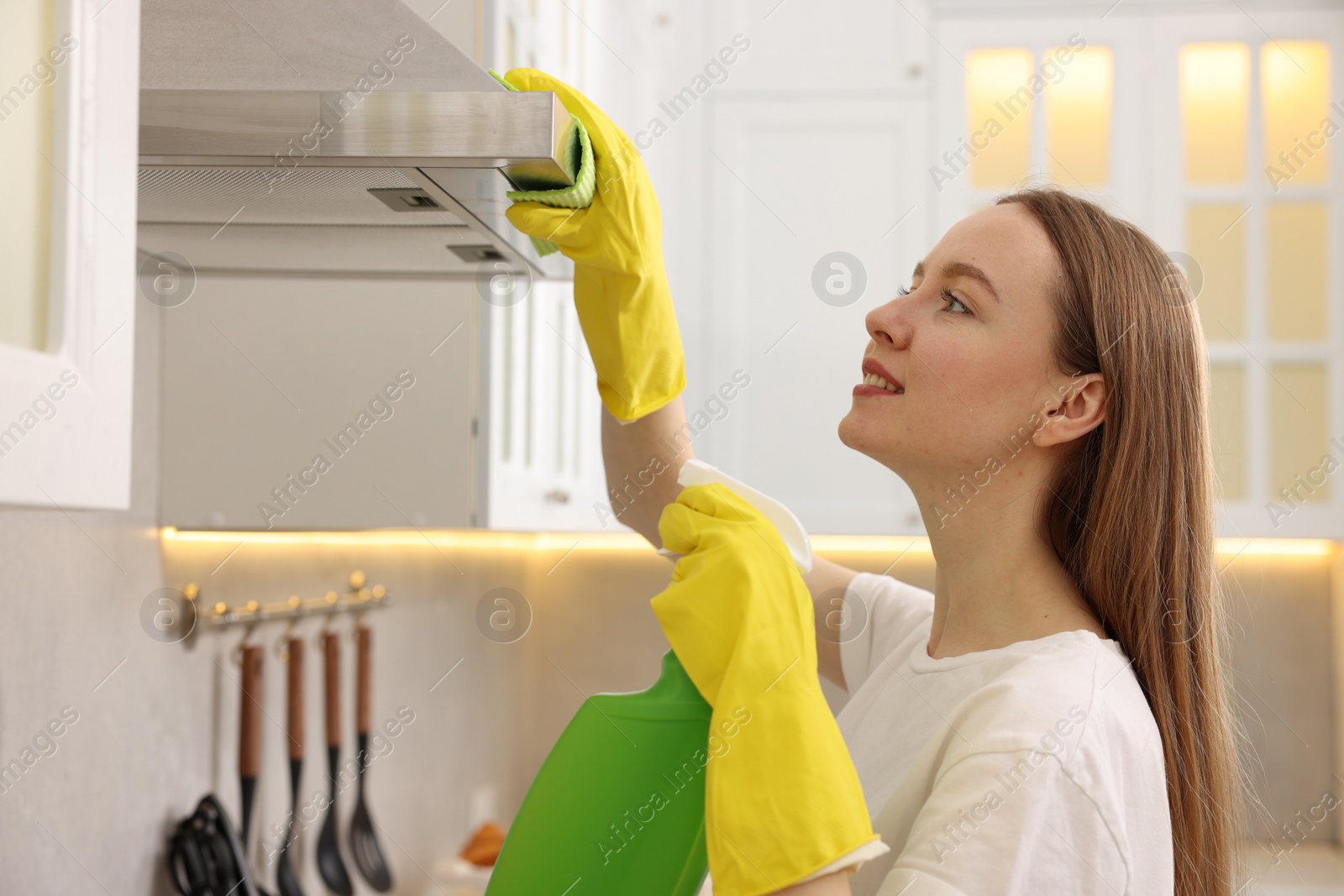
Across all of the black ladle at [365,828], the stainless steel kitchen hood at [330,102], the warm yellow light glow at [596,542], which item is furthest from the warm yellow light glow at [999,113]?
the stainless steel kitchen hood at [330,102]

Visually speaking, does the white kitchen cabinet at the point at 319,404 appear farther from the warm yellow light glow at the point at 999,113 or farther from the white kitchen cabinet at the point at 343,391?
the warm yellow light glow at the point at 999,113

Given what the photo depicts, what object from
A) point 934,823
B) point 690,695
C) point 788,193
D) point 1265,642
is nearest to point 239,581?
point 690,695

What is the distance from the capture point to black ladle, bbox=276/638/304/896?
131 centimetres

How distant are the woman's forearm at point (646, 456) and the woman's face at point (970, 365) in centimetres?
19

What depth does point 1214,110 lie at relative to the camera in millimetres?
1899

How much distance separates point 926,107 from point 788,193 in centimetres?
29

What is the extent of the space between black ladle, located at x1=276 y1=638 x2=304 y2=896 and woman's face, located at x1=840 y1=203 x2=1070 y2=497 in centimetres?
87

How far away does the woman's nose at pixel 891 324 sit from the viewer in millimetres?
791

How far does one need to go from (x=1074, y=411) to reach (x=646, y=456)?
36 centimetres

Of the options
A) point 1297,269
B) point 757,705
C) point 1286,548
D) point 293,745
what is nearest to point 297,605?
point 293,745

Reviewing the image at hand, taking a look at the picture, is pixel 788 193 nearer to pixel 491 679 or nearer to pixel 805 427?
pixel 805 427

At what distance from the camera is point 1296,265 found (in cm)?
187

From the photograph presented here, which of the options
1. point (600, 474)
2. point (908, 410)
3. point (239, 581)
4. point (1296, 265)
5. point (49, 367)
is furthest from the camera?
point (600, 474)

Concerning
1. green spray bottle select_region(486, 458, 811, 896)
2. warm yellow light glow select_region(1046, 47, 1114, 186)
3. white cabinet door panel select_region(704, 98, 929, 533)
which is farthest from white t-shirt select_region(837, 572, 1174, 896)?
warm yellow light glow select_region(1046, 47, 1114, 186)
